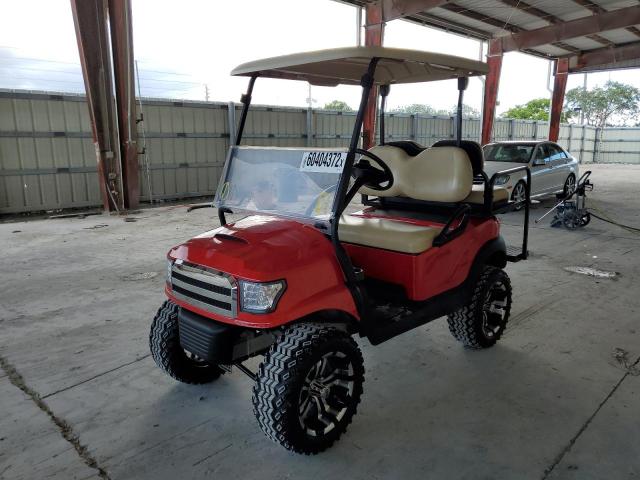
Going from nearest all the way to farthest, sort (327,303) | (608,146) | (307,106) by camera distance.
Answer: (327,303), (307,106), (608,146)

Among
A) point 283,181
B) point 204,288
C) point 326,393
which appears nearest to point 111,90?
point 283,181

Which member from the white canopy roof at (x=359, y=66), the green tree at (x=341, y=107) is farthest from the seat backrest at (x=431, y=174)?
the green tree at (x=341, y=107)

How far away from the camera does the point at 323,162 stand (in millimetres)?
2494

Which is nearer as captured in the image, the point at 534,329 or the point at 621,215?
the point at 534,329

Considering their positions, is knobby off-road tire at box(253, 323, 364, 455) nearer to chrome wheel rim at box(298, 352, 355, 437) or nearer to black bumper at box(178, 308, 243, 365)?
chrome wheel rim at box(298, 352, 355, 437)

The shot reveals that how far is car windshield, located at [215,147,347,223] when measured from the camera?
8.04ft

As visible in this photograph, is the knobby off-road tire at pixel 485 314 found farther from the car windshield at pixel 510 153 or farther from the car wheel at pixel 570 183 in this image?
the car wheel at pixel 570 183

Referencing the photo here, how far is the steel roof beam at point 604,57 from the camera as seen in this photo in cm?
1728

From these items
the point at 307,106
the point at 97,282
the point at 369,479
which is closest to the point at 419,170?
the point at 369,479

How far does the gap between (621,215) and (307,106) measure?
8.00 metres

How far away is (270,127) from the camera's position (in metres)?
12.5

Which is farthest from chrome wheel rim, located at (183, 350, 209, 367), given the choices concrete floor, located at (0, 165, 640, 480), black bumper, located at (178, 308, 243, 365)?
black bumper, located at (178, 308, 243, 365)

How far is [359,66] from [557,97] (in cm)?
1973

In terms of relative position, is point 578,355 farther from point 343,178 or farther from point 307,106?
point 307,106
